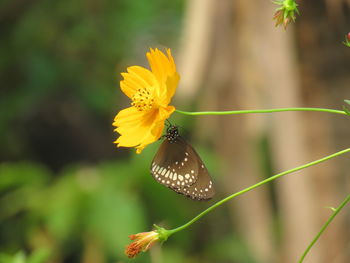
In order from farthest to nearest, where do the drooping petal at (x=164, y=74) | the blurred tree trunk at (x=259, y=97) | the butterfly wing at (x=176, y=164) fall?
the blurred tree trunk at (x=259, y=97), the butterfly wing at (x=176, y=164), the drooping petal at (x=164, y=74)

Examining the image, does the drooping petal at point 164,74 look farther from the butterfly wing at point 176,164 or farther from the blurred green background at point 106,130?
the blurred green background at point 106,130

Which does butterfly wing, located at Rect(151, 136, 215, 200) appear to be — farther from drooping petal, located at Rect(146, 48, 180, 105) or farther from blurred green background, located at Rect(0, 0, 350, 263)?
blurred green background, located at Rect(0, 0, 350, 263)

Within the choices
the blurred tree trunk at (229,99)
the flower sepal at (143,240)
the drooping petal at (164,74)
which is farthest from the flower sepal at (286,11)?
the blurred tree trunk at (229,99)

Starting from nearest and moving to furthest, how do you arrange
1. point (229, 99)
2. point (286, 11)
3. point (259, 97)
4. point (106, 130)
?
point (286, 11)
point (229, 99)
point (259, 97)
point (106, 130)

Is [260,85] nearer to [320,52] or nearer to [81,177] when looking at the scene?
[320,52]

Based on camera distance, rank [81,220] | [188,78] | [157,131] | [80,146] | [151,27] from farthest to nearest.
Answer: [151,27] → [80,146] → [81,220] → [188,78] → [157,131]

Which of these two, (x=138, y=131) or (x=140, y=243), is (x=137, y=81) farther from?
(x=140, y=243)

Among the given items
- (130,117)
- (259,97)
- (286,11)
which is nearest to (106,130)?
(259,97)

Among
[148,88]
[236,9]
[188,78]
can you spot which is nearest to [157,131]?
[148,88]
